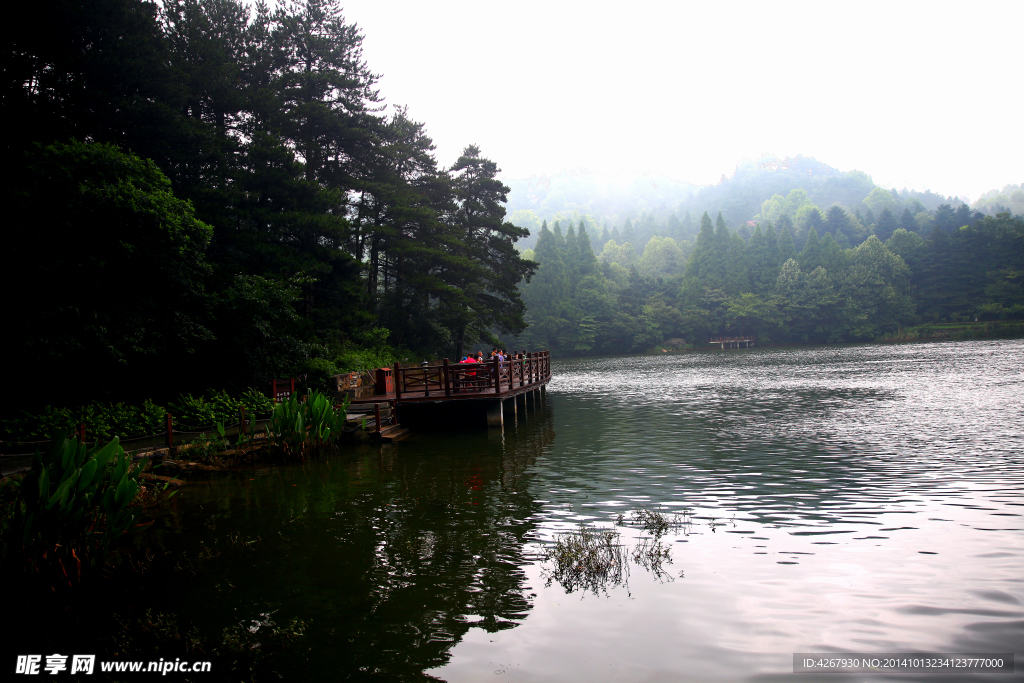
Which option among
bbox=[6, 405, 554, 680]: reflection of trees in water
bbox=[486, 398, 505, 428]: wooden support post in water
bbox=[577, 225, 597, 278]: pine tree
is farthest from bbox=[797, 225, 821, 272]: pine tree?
bbox=[6, 405, 554, 680]: reflection of trees in water

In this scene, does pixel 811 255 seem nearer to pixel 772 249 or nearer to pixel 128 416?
pixel 772 249

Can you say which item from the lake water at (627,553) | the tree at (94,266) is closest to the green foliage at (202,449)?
the lake water at (627,553)

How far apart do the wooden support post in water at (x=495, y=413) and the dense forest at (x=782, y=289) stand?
70.5 meters

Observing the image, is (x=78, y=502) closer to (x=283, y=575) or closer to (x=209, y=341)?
(x=283, y=575)

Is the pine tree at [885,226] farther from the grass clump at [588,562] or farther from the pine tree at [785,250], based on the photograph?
the grass clump at [588,562]

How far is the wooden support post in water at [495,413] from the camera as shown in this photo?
20406 mm

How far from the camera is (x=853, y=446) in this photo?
1453cm

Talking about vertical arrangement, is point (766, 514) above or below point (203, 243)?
below

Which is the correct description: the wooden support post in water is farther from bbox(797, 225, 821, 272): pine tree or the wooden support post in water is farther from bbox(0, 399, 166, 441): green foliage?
bbox(797, 225, 821, 272): pine tree

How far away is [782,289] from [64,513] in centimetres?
10266

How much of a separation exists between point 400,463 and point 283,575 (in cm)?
742

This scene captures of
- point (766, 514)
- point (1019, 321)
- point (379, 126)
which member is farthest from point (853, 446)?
point (1019, 321)

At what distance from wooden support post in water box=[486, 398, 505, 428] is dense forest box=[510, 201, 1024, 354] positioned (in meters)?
70.5

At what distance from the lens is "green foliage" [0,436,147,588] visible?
6.65m
